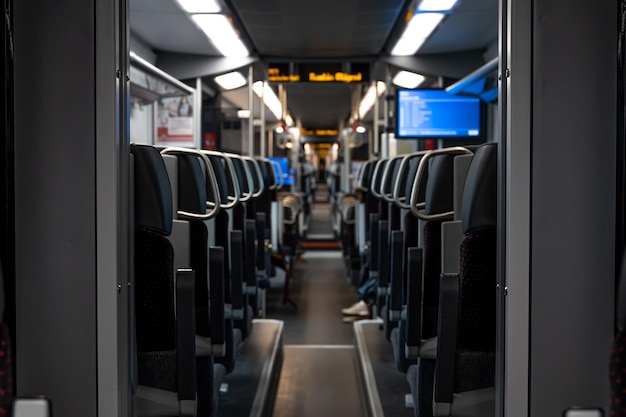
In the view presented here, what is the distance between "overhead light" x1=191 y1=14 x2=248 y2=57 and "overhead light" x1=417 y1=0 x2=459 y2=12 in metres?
1.93

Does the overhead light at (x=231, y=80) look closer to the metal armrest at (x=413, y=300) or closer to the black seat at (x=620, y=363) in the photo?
the metal armrest at (x=413, y=300)

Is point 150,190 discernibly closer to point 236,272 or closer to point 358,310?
point 236,272

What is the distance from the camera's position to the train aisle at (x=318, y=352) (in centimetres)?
491

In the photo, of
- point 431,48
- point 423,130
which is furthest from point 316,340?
point 431,48

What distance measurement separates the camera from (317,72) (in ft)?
34.3

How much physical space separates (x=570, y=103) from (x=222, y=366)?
7.32ft

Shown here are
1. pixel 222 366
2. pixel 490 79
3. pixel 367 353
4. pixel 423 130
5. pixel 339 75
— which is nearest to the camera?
pixel 222 366

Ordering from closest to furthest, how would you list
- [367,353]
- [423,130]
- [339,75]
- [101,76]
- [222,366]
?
1. [101,76]
2. [222,366]
3. [367,353]
4. [423,130]
5. [339,75]

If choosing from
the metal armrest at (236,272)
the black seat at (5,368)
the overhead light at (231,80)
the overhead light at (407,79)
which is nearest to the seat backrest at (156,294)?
the black seat at (5,368)

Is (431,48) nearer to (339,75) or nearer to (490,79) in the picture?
(339,75)

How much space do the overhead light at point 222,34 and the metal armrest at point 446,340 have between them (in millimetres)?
5262

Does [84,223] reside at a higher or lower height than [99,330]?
higher

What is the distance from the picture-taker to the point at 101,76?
2.24 meters

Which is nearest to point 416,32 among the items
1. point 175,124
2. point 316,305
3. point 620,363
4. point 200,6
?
point 200,6
